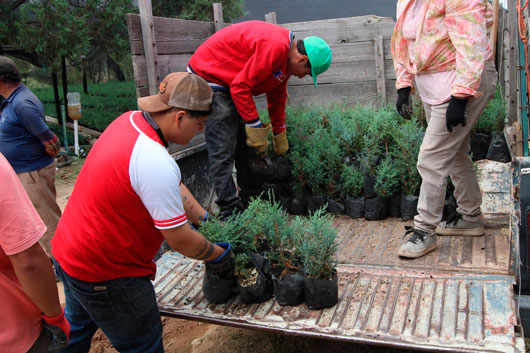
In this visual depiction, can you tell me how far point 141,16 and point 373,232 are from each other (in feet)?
9.20

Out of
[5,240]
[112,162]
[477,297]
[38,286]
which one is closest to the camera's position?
[5,240]

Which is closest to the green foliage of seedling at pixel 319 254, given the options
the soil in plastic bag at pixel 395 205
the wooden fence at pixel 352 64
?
the soil in plastic bag at pixel 395 205

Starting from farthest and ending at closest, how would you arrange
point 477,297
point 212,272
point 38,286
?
point 212,272 < point 477,297 < point 38,286

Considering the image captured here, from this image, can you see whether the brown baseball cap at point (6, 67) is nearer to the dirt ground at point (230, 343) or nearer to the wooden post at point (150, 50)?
the wooden post at point (150, 50)

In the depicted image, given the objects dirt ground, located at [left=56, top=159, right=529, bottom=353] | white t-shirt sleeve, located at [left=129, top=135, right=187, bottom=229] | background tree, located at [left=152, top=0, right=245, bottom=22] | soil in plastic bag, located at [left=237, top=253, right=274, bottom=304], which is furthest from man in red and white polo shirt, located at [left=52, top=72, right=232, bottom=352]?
background tree, located at [left=152, top=0, right=245, bottom=22]

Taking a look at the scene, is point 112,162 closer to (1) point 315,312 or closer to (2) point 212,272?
(2) point 212,272

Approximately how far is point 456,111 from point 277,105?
1827mm

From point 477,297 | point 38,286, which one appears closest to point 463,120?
point 477,297

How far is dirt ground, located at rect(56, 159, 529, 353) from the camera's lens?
346 centimetres

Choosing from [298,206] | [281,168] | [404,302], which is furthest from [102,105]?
[404,302]

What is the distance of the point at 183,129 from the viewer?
231 centimetres

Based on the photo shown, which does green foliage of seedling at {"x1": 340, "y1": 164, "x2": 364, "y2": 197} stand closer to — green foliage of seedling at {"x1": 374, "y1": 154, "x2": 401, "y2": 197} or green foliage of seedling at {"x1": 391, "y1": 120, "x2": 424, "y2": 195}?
green foliage of seedling at {"x1": 374, "y1": 154, "x2": 401, "y2": 197}

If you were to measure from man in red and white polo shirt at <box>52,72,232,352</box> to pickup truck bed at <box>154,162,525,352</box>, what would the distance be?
2.17 ft

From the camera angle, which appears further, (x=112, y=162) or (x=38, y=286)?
(x=112, y=162)
